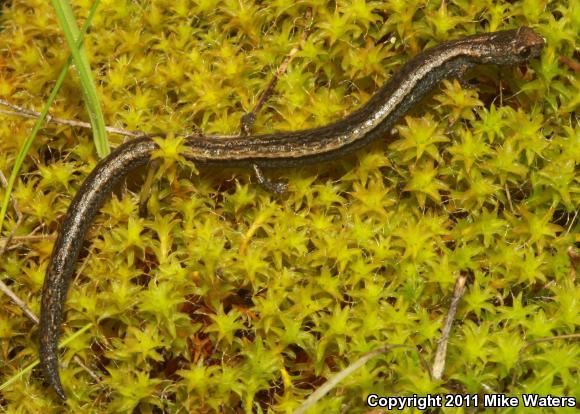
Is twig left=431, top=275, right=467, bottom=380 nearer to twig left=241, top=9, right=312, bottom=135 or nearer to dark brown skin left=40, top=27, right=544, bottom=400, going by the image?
dark brown skin left=40, top=27, right=544, bottom=400

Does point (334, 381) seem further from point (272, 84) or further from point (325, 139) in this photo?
point (272, 84)

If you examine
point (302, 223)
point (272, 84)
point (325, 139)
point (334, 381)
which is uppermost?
point (272, 84)

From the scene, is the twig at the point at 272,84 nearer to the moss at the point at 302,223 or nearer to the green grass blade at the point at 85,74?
the moss at the point at 302,223

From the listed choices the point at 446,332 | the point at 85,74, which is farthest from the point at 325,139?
the point at 85,74

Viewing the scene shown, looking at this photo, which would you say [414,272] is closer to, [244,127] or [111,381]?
[244,127]

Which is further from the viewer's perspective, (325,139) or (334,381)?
(325,139)

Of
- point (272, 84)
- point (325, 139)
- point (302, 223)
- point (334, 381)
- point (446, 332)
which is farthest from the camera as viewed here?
point (272, 84)

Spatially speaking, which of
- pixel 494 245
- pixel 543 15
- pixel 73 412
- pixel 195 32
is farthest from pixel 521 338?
pixel 195 32

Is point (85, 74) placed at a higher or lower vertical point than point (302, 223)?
higher
